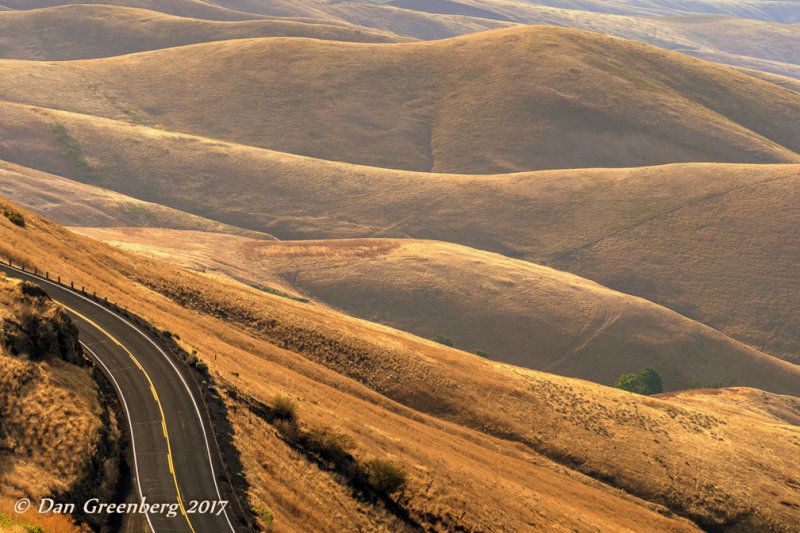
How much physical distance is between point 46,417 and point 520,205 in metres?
113

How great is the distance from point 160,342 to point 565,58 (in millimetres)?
165905

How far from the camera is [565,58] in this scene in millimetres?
175250

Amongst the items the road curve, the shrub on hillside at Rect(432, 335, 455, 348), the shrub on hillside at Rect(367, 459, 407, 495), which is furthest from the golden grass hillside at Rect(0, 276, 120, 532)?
the shrub on hillside at Rect(432, 335, 455, 348)

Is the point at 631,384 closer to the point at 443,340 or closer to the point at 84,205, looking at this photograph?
the point at 443,340

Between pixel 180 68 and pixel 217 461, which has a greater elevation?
pixel 180 68

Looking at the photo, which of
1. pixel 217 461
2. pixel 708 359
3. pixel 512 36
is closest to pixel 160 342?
pixel 217 461

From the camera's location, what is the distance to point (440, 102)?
551ft

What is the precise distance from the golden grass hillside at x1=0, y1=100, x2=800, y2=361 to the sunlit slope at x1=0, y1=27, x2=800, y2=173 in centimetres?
1897

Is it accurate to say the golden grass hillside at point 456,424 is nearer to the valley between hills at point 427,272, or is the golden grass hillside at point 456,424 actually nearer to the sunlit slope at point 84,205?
the valley between hills at point 427,272

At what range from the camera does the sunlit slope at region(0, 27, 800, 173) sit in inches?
6137

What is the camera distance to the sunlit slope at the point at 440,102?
6137 inches

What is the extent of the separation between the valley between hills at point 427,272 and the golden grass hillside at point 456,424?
0.24 metres

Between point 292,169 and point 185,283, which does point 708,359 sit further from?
point 292,169

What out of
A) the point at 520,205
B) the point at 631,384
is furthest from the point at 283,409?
the point at 520,205
